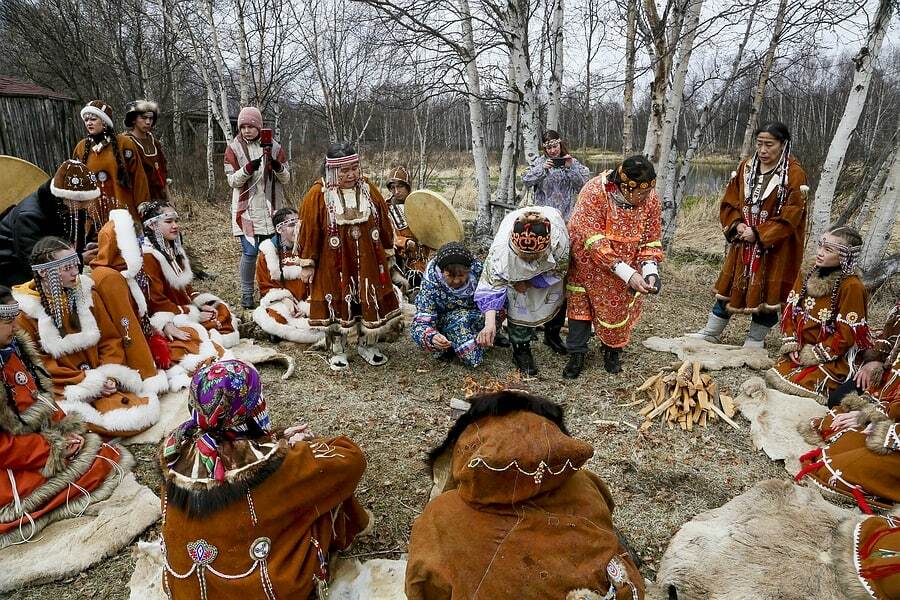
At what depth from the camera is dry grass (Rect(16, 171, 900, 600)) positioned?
8.84 ft

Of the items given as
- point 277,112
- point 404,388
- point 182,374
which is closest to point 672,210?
point 404,388

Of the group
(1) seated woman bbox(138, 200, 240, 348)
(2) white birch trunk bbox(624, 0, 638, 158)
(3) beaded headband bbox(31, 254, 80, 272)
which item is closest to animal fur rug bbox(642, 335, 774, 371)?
(2) white birch trunk bbox(624, 0, 638, 158)

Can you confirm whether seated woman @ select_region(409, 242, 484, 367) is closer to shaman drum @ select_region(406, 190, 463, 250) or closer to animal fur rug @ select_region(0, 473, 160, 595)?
shaman drum @ select_region(406, 190, 463, 250)

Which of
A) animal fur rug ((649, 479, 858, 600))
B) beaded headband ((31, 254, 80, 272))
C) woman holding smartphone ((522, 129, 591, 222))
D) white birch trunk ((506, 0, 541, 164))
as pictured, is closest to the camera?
animal fur rug ((649, 479, 858, 600))

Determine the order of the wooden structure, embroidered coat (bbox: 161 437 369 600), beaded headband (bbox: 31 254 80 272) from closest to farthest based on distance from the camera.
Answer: embroidered coat (bbox: 161 437 369 600), beaded headband (bbox: 31 254 80 272), the wooden structure

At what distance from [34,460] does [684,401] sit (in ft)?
12.5

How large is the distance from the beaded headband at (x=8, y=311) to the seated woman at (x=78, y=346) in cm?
66

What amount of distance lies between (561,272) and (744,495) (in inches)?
80.2

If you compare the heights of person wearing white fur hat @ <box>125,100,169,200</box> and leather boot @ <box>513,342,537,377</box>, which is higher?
person wearing white fur hat @ <box>125,100,169,200</box>

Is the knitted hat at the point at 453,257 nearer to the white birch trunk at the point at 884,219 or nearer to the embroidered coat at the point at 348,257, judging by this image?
the embroidered coat at the point at 348,257

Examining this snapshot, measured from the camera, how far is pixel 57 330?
3236 millimetres

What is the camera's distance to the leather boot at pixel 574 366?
4.32 meters

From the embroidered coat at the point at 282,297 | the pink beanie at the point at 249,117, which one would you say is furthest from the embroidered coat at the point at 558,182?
the pink beanie at the point at 249,117

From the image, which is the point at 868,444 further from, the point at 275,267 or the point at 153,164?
the point at 153,164
